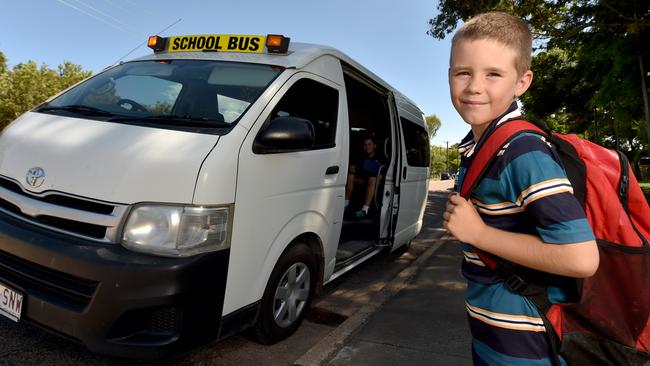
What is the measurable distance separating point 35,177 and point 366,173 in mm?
4484

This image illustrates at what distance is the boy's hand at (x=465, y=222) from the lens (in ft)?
3.52

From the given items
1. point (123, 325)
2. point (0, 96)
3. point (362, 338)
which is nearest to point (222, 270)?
point (123, 325)

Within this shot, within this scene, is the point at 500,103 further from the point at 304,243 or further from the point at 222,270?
the point at 304,243

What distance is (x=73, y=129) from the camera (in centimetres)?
236

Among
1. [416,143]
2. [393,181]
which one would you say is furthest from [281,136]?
[416,143]

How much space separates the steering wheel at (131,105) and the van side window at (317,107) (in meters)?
0.92

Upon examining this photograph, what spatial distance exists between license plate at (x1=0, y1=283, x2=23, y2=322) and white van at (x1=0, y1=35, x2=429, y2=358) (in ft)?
0.04

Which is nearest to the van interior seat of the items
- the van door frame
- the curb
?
the curb

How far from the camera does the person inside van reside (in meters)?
5.78

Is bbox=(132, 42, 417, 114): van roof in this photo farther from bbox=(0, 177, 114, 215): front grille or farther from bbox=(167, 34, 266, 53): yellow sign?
bbox=(0, 177, 114, 215): front grille

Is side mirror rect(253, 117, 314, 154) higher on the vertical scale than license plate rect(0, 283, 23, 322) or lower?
higher

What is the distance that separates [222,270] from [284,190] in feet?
2.20

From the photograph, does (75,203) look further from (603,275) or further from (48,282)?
(603,275)

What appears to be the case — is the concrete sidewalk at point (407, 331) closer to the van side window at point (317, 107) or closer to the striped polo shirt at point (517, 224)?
the van side window at point (317, 107)
